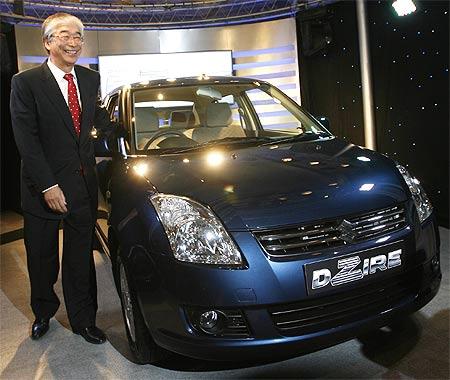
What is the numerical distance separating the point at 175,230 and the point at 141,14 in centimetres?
567

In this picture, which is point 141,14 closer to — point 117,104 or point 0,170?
point 0,170

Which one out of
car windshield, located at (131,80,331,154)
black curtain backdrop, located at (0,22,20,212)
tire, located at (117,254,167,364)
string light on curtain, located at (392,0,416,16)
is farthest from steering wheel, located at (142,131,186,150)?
black curtain backdrop, located at (0,22,20,212)

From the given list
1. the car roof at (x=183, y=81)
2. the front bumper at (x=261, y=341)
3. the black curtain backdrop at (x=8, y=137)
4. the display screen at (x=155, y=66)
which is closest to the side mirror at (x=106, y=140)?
the car roof at (x=183, y=81)

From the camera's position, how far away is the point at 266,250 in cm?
175

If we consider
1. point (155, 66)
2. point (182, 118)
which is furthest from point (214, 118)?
point (155, 66)

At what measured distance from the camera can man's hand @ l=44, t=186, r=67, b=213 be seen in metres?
2.30

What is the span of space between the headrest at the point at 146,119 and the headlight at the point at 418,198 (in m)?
1.28

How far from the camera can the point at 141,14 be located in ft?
22.4

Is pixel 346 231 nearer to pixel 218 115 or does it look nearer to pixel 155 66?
pixel 218 115

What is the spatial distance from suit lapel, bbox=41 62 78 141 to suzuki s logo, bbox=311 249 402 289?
1383 mm

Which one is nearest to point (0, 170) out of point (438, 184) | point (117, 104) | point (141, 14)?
point (141, 14)

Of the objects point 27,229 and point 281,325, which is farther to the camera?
point 27,229

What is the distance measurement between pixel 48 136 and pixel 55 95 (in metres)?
0.20

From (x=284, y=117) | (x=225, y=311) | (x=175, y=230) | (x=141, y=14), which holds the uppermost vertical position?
(x=141, y=14)
